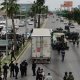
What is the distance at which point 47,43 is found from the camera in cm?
4175

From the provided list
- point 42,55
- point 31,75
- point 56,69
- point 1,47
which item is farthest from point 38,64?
point 1,47

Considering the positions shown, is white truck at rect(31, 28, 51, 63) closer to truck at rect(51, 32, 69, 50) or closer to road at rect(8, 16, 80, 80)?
road at rect(8, 16, 80, 80)

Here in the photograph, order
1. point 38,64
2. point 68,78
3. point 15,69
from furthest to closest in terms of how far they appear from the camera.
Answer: point 38,64
point 15,69
point 68,78

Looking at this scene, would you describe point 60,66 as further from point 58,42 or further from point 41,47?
point 58,42

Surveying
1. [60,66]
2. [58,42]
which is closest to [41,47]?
[60,66]

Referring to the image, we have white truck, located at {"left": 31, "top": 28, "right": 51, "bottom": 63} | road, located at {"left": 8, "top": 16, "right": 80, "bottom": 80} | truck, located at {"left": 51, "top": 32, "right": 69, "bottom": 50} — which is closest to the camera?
road, located at {"left": 8, "top": 16, "right": 80, "bottom": 80}

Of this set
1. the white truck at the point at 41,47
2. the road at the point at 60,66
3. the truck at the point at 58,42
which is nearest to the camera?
the road at the point at 60,66

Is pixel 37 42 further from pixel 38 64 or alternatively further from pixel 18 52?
pixel 18 52

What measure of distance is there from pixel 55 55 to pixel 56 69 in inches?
462

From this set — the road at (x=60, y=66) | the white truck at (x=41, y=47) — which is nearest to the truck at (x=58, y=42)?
the road at (x=60, y=66)

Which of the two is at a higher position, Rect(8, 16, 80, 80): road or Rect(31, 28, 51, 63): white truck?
Rect(31, 28, 51, 63): white truck

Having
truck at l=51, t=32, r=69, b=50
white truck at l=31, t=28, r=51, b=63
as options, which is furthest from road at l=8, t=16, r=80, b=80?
truck at l=51, t=32, r=69, b=50

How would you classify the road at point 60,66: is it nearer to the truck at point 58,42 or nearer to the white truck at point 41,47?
the white truck at point 41,47

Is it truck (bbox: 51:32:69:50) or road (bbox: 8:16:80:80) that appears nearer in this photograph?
Result: road (bbox: 8:16:80:80)
